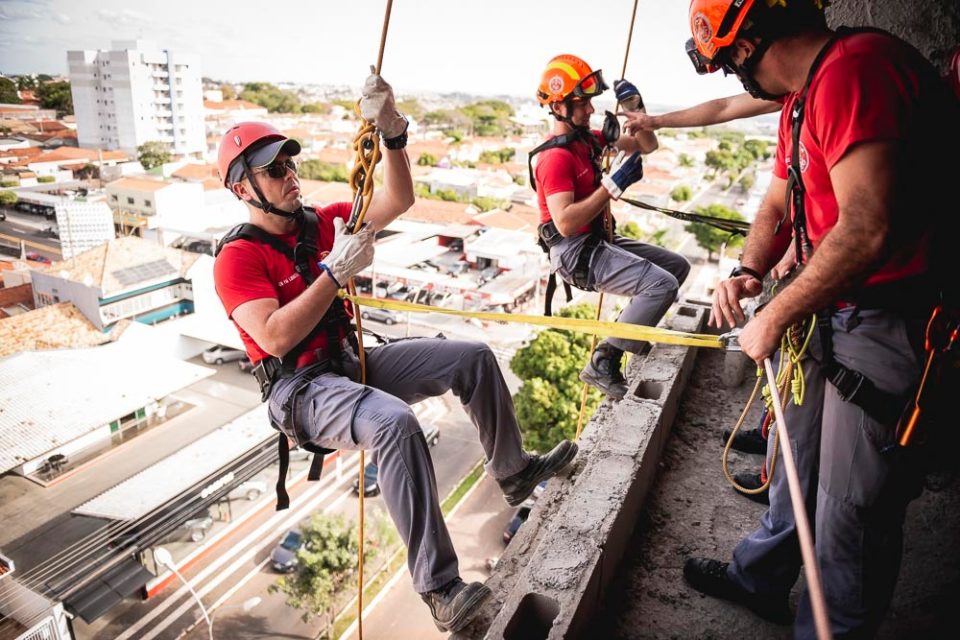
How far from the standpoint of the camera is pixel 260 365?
241 centimetres

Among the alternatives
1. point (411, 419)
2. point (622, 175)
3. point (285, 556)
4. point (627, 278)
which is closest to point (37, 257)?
point (285, 556)

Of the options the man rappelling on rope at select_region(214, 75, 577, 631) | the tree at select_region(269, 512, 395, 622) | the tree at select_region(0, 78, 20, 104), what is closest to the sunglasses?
the man rappelling on rope at select_region(214, 75, 577, 631)

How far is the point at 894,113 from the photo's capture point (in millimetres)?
1270

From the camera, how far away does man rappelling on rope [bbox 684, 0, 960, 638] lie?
129cm

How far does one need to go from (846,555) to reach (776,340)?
0.61 m

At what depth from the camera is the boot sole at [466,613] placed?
203 cm

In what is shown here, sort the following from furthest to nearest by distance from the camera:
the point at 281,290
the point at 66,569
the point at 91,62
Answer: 1. the point at 91,62
2. the point at 66,569
3. the point at 281,290

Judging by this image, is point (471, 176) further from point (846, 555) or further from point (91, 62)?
point (846, 555)

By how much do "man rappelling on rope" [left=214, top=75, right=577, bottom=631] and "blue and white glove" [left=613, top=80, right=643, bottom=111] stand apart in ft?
5.25

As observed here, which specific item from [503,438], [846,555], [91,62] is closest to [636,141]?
[503,438]

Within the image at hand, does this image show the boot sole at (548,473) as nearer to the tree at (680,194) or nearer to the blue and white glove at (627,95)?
the blue and white glove at (627,95)

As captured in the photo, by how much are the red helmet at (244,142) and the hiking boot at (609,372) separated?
2.09 m

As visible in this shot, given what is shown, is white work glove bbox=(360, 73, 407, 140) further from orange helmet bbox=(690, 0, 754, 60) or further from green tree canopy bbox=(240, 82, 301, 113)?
green tree canopy bbox=(240, 82, 301, 113)

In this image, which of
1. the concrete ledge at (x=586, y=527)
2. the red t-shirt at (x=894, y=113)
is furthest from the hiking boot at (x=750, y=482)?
the red t-shirt at (x=894, y=113)
